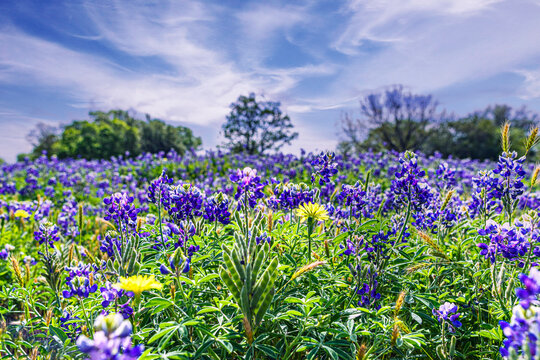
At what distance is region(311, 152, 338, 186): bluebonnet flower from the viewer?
3.39 metres

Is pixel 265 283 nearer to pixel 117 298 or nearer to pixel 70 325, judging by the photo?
pixel 117 298

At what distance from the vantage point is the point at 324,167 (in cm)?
341

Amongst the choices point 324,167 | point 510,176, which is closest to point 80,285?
point 324,167

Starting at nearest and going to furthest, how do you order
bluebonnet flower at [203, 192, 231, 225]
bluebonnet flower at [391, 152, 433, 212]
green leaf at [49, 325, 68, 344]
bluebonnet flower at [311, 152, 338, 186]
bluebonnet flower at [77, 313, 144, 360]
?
bluebonnet flower at [77, 313, 144, 360]
green leaf at [49, 325, 68, 344]
bluebonnet flower at [391, 152, 433, 212]
bluebonnet flower at [203, 192, 231, 225]
bluebonnet flower at [311, 152, 338, 186]

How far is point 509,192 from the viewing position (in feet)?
9.45

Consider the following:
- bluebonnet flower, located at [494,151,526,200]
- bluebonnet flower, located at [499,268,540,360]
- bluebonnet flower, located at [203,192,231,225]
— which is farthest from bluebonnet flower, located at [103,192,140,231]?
bluebonnet flower, located at [494,151,526,200]

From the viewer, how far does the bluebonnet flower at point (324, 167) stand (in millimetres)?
3387

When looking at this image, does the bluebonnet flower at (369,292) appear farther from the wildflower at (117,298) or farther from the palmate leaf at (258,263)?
the wildflower at (117,298)

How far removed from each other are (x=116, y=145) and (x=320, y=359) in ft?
121

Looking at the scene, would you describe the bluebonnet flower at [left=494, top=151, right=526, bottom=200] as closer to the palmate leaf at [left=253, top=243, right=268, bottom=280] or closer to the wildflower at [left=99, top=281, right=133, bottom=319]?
the palmate leaf at [left=253, top=243, right=268, bottom=280]

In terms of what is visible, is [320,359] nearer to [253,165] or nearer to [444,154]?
[253,165]

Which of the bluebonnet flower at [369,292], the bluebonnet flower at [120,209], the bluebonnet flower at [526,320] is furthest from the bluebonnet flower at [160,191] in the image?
the bluebonnet flower at [526,320]

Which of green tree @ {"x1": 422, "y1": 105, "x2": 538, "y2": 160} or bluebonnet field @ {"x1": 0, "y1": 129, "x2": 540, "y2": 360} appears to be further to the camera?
green tree @ {"x1": 422, "y1": 105, "x2": 538, "y2": 160}

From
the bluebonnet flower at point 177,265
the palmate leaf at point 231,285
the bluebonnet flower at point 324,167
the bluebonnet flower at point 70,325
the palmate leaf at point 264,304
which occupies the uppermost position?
the bluebonnet flower at point 324,167
